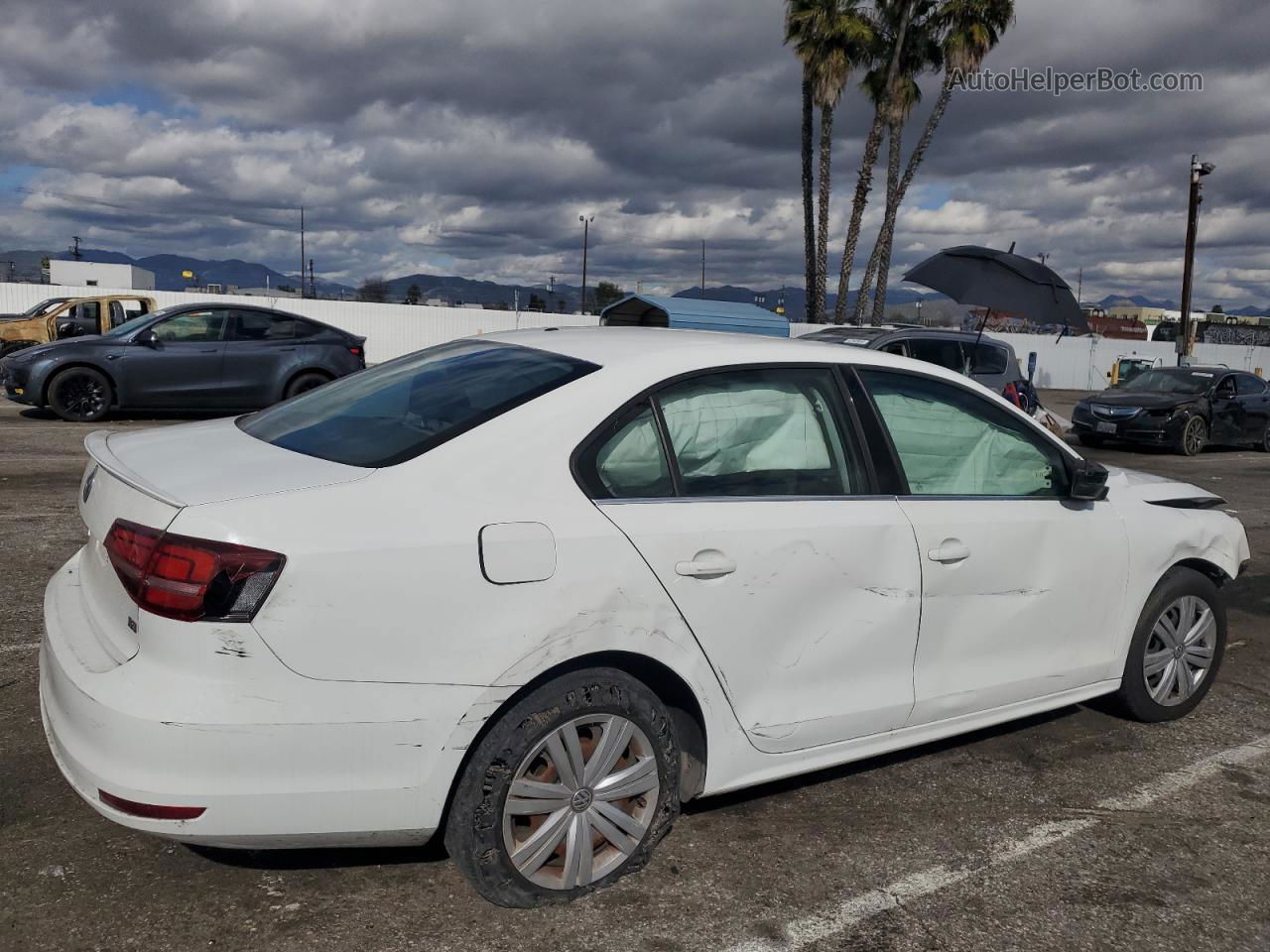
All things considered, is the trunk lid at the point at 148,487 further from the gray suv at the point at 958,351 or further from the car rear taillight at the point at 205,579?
the gray suv at the point at 958,351

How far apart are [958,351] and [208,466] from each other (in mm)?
12226

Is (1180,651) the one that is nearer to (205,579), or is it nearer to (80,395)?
(205,579)

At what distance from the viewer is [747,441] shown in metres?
3.19

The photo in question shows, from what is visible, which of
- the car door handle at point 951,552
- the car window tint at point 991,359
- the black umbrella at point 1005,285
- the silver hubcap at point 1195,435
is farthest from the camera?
the silver hubcap at point 1195,435

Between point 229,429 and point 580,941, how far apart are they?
1883 millimetres

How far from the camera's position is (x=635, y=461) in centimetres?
293

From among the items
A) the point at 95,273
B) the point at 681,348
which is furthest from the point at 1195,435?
the point at 95,273

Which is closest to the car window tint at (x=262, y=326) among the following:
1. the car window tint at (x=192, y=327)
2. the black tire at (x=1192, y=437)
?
the car window tint at (x=192, y=327)

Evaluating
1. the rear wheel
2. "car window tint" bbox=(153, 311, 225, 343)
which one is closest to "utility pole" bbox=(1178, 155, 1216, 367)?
the rear wheel

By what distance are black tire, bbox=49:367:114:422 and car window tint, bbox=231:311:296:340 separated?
1636 millimetres

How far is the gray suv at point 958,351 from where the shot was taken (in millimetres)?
12781

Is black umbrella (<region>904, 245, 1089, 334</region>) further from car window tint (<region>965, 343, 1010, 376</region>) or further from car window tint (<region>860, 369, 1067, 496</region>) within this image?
car window tint (<region>860, 369, 1067, 496</region>)

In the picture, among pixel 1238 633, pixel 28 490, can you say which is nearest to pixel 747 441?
pixel 1238 633

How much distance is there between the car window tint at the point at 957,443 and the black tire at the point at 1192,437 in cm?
1412
